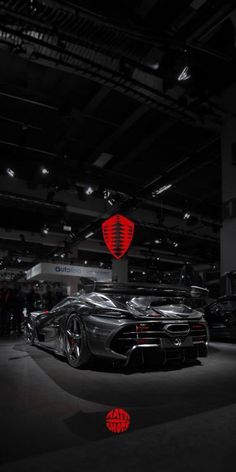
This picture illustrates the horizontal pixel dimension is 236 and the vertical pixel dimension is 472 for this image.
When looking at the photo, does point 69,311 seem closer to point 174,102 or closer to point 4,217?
point 174,102

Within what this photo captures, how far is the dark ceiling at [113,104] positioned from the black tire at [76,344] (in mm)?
4444

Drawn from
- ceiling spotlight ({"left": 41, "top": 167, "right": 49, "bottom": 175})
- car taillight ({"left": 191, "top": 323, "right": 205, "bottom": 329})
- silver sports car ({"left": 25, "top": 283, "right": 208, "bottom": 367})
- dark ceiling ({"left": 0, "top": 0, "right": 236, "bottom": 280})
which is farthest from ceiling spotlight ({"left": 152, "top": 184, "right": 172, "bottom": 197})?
car taillight ({"left": 191, "top": 323, "right": 205, "bottom": 329})

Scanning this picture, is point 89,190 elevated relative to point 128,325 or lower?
elevated

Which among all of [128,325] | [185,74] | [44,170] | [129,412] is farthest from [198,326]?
[44,170]

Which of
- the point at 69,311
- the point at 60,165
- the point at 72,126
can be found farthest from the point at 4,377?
the point at 60,165

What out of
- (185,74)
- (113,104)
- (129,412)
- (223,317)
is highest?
(113,104)

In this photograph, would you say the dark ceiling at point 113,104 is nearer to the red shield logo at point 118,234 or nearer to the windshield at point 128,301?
the red shield logo at point 118,234

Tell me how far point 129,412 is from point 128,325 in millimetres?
1398

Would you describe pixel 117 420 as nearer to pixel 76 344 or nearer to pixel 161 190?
pixel 76 344

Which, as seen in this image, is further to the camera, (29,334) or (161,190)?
(161,190)

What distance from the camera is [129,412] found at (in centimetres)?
287

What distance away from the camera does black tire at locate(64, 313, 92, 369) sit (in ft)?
15.0

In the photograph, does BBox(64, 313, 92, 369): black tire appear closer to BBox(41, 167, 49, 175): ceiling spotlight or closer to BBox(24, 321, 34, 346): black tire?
BBox(24, 321, 34, 346): black tire

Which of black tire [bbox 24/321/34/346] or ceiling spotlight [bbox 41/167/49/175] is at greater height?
ceiling spotlight [bbox 41/167/49/175]
